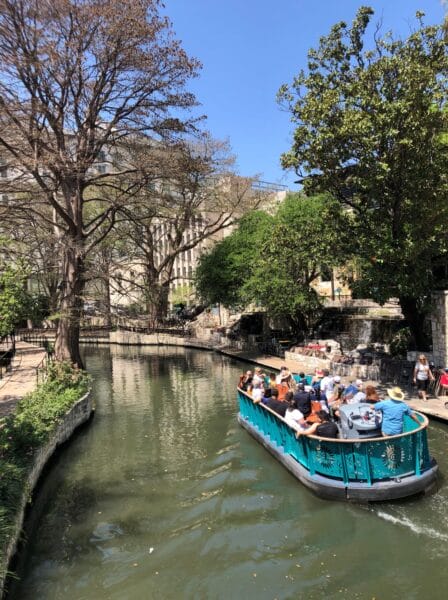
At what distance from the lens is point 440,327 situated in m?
17.5

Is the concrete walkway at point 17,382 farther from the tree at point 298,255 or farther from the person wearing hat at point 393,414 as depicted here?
the tree at point 298,255

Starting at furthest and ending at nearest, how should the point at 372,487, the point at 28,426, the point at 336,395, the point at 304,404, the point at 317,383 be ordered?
the point at 317,383
the point at 336,395
the point at 304,404
the point at 28,426
the point at 372,487

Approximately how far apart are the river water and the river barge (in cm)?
31

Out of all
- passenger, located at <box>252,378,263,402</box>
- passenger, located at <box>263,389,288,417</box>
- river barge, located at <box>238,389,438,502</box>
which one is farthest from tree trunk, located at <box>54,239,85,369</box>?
river barge, located at <box>238,389,438,502</box>

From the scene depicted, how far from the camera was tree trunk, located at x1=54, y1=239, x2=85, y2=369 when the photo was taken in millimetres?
20406

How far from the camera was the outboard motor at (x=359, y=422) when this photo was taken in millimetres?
9297

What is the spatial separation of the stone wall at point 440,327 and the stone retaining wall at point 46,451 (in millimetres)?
13169

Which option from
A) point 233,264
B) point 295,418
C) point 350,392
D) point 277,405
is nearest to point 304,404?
point 295,418

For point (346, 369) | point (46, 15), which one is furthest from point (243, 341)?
point (46, 15)

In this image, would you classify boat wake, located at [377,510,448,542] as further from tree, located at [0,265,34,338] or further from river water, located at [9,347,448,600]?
tree, located at [0,265,34,338]

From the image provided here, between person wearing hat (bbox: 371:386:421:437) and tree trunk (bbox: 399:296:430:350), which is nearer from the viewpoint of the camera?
person wearing hat (bbox: 371:386:421:437)

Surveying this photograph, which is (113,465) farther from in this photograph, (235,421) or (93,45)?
(93,45)

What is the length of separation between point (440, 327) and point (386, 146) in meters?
6.99

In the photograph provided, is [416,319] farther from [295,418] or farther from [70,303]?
[70,303]
